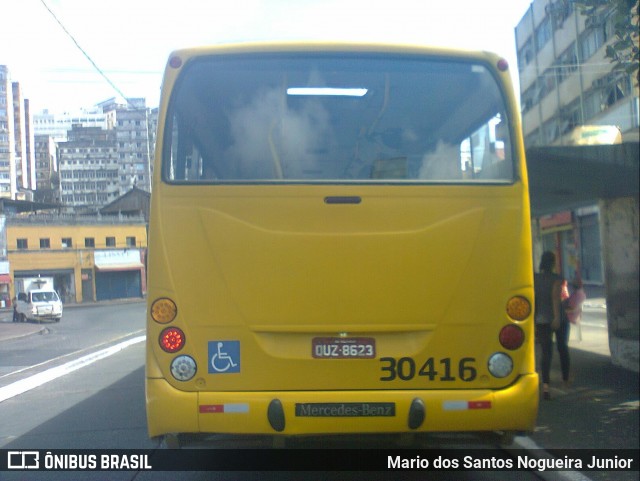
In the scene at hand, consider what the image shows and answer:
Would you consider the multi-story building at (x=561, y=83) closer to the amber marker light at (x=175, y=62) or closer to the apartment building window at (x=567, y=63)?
the apartment building window at (x=567, y=63)

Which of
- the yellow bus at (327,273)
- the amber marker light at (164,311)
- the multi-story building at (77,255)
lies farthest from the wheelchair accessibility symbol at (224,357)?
the multi-story building at (77,255)

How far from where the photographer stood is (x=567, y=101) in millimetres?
36812

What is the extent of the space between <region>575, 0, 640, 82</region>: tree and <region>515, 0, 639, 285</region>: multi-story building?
20.4 m

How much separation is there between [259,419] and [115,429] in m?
3.55

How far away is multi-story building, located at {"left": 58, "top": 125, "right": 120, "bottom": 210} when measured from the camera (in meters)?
10.9

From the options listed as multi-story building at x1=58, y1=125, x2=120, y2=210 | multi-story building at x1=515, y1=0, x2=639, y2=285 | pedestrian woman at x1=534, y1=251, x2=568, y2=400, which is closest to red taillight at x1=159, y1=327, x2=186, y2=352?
pedestrian woman at x1=534, y1=251, x2=568, y2=400

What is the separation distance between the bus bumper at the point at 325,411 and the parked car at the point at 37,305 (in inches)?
167

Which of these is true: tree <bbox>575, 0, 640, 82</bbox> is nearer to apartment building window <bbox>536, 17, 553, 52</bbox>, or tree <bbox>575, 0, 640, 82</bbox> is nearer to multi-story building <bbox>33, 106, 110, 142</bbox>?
multi-story building <bbox>33, 106, 110, 142</bbox>

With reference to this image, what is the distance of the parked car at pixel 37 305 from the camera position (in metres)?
→ 8.40

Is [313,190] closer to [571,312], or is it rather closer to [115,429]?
[115,429]

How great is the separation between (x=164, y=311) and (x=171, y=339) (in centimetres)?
18

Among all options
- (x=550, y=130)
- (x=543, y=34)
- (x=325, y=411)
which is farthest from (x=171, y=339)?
(x=543, y=34)

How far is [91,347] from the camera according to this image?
14.7 metres

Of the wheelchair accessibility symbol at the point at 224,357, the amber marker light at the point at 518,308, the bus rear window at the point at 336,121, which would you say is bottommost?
the wheelchair accessibility symbol at the point at 224,357
